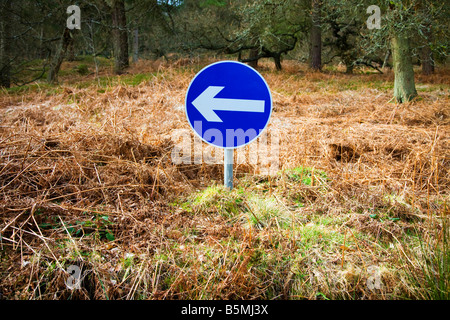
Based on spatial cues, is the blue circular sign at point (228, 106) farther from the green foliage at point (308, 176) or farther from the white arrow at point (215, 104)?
the green foliage at point (308, 176)

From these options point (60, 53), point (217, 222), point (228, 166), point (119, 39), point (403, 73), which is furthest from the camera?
point (119, 39)

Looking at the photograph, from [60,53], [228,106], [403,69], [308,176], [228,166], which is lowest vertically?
[308,176]

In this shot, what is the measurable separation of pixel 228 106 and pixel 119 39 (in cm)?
1274

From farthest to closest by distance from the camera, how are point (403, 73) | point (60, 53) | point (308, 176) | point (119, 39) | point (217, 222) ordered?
point (119, 39), point (60, 53), point (403, 73), point (308, 176), point (217, 222)

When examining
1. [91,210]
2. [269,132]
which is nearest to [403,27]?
[269,132]

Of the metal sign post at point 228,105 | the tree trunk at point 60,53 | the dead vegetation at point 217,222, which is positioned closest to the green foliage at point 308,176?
the dead vegetation at point 217,222

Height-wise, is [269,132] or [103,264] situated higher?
[269,132]

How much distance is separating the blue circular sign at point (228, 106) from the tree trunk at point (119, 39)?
1194cm

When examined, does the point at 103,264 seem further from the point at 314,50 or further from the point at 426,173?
the point at 314,50

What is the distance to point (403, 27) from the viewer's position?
6.26 metres

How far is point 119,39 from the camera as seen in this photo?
13461 mm

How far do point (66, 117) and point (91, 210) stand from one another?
3.86 metres

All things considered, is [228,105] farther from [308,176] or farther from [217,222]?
[308,176]

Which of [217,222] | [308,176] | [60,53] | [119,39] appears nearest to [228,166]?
[217,222]
